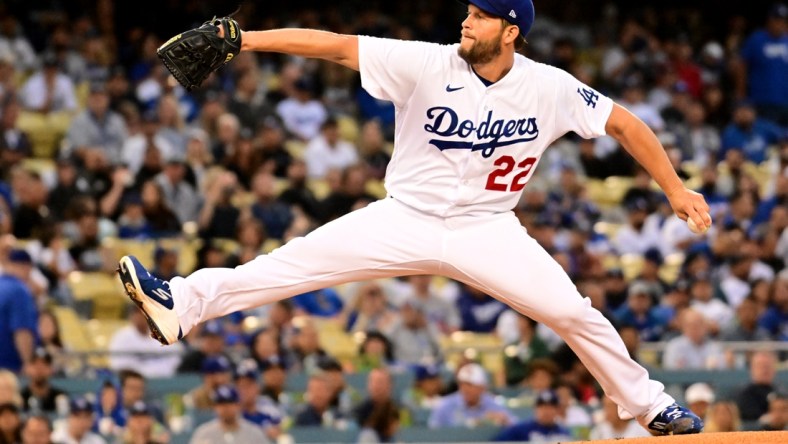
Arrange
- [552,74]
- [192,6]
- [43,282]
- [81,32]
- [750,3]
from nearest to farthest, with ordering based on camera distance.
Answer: [552,74] → [43,282] → [81,32] → [192,6] → [750,3]

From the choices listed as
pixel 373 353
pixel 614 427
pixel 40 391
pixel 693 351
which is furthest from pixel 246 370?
pixel 693 351

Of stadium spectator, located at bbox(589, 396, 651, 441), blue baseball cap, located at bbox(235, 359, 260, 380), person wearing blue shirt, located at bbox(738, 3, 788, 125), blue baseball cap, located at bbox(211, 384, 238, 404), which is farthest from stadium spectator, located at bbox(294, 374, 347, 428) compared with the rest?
person wearing blue shirt, located at bbox(738, 3, 788, 125)

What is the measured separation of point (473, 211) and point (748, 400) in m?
4.60

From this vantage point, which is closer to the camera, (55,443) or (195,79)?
(195,79)

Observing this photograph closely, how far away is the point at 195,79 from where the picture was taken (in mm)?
5340

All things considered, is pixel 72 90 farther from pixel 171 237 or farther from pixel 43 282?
pixel 43 282

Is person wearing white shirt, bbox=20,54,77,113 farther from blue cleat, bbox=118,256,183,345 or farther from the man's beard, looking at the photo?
the man's beard

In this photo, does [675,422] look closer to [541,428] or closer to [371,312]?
[541,428]

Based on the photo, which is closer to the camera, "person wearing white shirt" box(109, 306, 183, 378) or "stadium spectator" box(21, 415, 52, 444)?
"stadium spectator" box(21, 415, 52, 444)

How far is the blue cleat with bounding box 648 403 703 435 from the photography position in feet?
19.0

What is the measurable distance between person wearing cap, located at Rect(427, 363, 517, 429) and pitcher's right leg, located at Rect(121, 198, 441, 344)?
12.9 feet

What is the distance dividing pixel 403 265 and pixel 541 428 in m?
3.65

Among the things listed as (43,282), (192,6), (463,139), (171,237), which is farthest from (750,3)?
(463,139)

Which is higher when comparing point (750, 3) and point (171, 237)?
point (750, 3)
